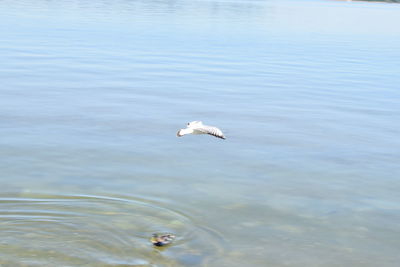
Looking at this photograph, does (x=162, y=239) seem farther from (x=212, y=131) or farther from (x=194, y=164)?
(x=212, y=131)

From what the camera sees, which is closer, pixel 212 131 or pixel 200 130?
pixel 212 131

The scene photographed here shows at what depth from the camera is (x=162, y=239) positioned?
8883 mm

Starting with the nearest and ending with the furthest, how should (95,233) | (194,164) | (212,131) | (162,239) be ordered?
(162,239) < (95,233) < (194,164) < (212,131)

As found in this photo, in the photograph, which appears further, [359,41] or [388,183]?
[359,41]

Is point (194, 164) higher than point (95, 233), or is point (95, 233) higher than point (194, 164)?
point (194, 164)

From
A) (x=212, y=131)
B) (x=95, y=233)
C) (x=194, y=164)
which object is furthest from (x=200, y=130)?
(x=95, y=233)

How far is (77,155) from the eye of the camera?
42.3 ft

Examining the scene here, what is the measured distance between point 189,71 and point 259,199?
14715mm

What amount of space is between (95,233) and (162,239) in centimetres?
92

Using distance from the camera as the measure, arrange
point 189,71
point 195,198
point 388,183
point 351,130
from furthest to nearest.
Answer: point 189,71, point 351,130, point 388,183, point 195,198

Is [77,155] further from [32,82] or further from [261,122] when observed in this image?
[32,82]

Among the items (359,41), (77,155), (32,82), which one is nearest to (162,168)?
(77,155)

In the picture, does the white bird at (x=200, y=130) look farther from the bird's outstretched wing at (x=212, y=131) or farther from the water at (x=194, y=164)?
the water at (x=194, y=164)

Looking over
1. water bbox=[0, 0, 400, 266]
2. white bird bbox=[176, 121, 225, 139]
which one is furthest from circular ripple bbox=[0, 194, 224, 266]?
white bird bbox=[176, 121, 225, 139]
